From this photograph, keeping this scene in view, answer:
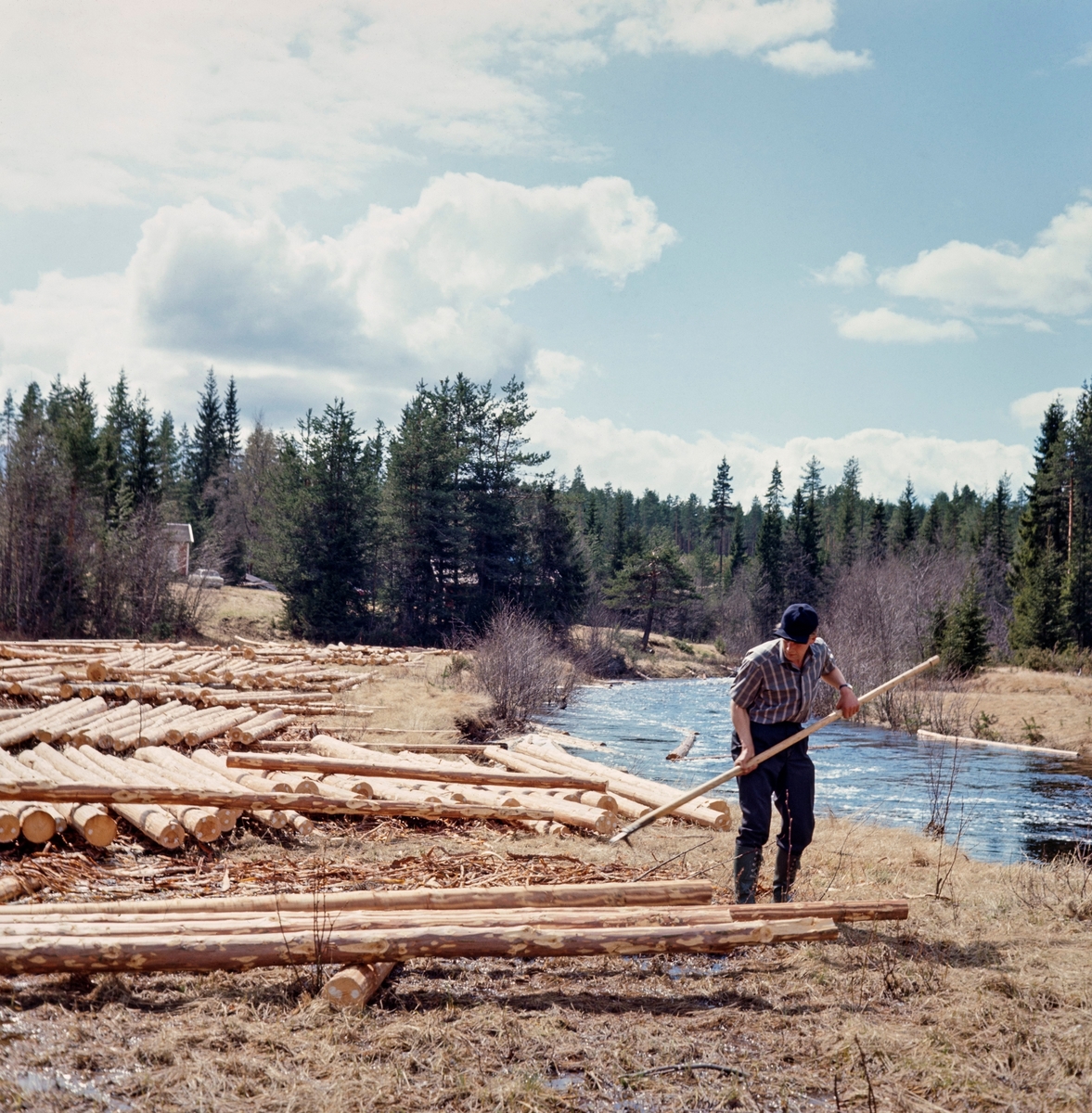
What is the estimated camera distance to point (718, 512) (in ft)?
317

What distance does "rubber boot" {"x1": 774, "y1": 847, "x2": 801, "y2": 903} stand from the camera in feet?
19.8

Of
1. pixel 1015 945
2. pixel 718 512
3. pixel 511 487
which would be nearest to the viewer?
pixel 1015 945

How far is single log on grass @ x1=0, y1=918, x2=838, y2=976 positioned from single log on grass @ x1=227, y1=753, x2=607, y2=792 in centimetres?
471

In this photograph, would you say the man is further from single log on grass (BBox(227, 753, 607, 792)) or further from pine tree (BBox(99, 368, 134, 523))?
pine tree (BBox(99, 368, 134, 523))

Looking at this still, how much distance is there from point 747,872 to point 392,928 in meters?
2.43

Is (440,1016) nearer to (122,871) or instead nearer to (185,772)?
(122,871)

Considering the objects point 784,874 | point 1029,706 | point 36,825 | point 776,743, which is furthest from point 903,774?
point 36,825

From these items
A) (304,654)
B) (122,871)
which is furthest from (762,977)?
(304,654)

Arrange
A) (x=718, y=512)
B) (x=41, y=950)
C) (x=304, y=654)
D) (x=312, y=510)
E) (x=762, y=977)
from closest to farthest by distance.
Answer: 1. (x=41, y=950)
2. (x=762, y=977)
3. (x=304, y=654)
4. (x=312, y=510)
5. (x=718, y=512)

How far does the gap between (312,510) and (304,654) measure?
50.5 ft

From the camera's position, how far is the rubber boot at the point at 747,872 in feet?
19.6

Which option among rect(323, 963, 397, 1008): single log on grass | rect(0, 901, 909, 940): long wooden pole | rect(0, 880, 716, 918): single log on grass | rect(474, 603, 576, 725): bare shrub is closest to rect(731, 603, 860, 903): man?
rect(0, 880, 716, 918): single log on grass

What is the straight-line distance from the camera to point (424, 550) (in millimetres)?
42312

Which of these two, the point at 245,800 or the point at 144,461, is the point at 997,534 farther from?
the point at 245,800
